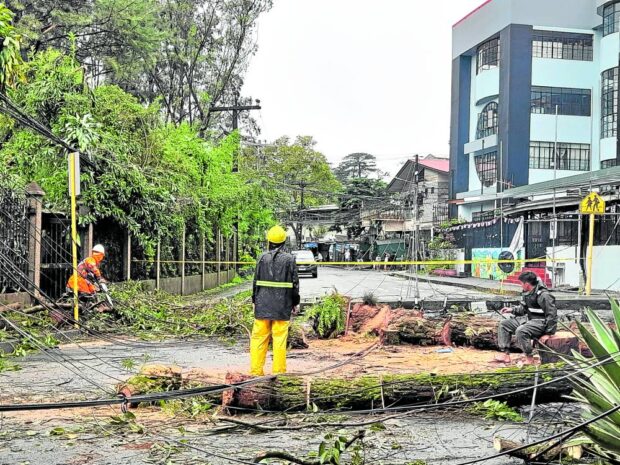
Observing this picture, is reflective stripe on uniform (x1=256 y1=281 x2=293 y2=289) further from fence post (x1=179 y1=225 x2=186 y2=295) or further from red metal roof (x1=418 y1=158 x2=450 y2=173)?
red metal roof (x1=418 y1=158 x2=450 y2=173)

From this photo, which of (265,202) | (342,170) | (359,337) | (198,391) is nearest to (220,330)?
(359,337)

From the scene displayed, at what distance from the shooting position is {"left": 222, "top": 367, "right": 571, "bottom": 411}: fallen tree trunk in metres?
6.22

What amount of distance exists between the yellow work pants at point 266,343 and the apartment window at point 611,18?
3302 centimetres

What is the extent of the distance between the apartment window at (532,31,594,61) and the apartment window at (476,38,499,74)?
2270 millimetres

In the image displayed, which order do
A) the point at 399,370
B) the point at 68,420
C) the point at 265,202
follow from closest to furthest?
the point at 68,420 → the point at 399,370 → the point at 265,202

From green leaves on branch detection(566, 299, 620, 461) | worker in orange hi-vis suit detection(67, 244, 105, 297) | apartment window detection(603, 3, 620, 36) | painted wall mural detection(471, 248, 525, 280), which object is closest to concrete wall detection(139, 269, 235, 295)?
worker in orange hi-vis suit detection(67, 244, 105, 297)

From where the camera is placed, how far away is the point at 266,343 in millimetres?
7832

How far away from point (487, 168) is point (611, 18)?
422 inches

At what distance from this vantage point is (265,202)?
28672 mm

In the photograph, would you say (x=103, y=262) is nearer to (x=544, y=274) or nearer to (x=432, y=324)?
(x=432, y=324)

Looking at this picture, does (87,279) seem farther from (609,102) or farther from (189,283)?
(609,102)

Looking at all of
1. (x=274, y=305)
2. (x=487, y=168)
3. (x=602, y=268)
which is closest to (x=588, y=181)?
(x=602, y=268)

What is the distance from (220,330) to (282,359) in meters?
5.31

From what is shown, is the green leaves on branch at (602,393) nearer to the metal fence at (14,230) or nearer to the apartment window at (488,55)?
the metal fence at (14,230)
